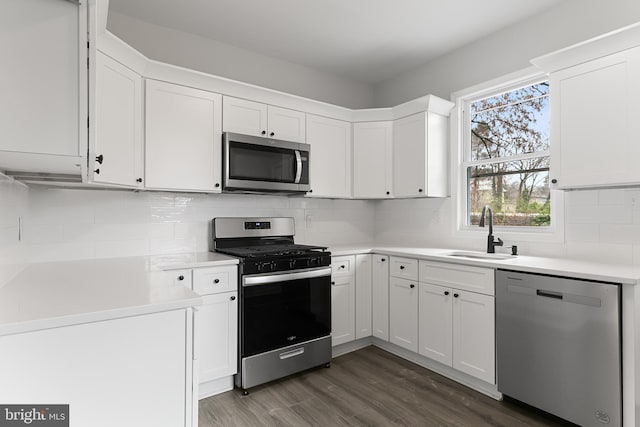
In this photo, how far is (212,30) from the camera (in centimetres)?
296

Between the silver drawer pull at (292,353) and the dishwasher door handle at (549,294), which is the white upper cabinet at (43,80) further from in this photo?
the dishwasher door handle at (549,294)

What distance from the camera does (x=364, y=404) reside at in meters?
2.35

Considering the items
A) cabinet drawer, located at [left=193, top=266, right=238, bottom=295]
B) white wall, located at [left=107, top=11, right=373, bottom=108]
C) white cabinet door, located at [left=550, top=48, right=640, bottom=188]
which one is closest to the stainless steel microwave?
cabinet drawer, located at [left=193, top=266, right=238, bottom=295]

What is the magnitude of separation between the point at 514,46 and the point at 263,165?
2259 mm

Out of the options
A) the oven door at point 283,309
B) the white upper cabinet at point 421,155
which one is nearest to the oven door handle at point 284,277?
the oven door at point 283,309

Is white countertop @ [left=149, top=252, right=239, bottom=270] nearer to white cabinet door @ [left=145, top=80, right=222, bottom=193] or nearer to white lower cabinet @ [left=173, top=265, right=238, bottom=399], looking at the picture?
white lower cabinet @ [left=173, top=265, right=238, bottom=399]

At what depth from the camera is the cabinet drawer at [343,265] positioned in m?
3.07

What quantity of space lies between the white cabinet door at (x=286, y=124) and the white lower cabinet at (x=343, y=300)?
115cm

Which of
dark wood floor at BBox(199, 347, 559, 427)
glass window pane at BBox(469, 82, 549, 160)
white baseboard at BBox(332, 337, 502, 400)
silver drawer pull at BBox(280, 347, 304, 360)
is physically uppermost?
glass window pane at BBox(469, 82, 549, 160)

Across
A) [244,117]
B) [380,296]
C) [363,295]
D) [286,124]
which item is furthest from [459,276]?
[244,117]

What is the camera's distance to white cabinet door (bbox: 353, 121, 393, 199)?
353 centimetres

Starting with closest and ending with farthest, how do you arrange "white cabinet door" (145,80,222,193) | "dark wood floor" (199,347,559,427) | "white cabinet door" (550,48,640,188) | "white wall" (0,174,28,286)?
"white wall" (0,174,28,286) → "white cabinet door" (550,48,640,188) → "dark wood floor" (199,347,559,427) → "white cabinet door" (145,80,222,193)

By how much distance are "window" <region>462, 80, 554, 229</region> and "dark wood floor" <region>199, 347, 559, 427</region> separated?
4.58 ft

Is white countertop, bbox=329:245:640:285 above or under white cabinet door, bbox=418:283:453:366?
above
